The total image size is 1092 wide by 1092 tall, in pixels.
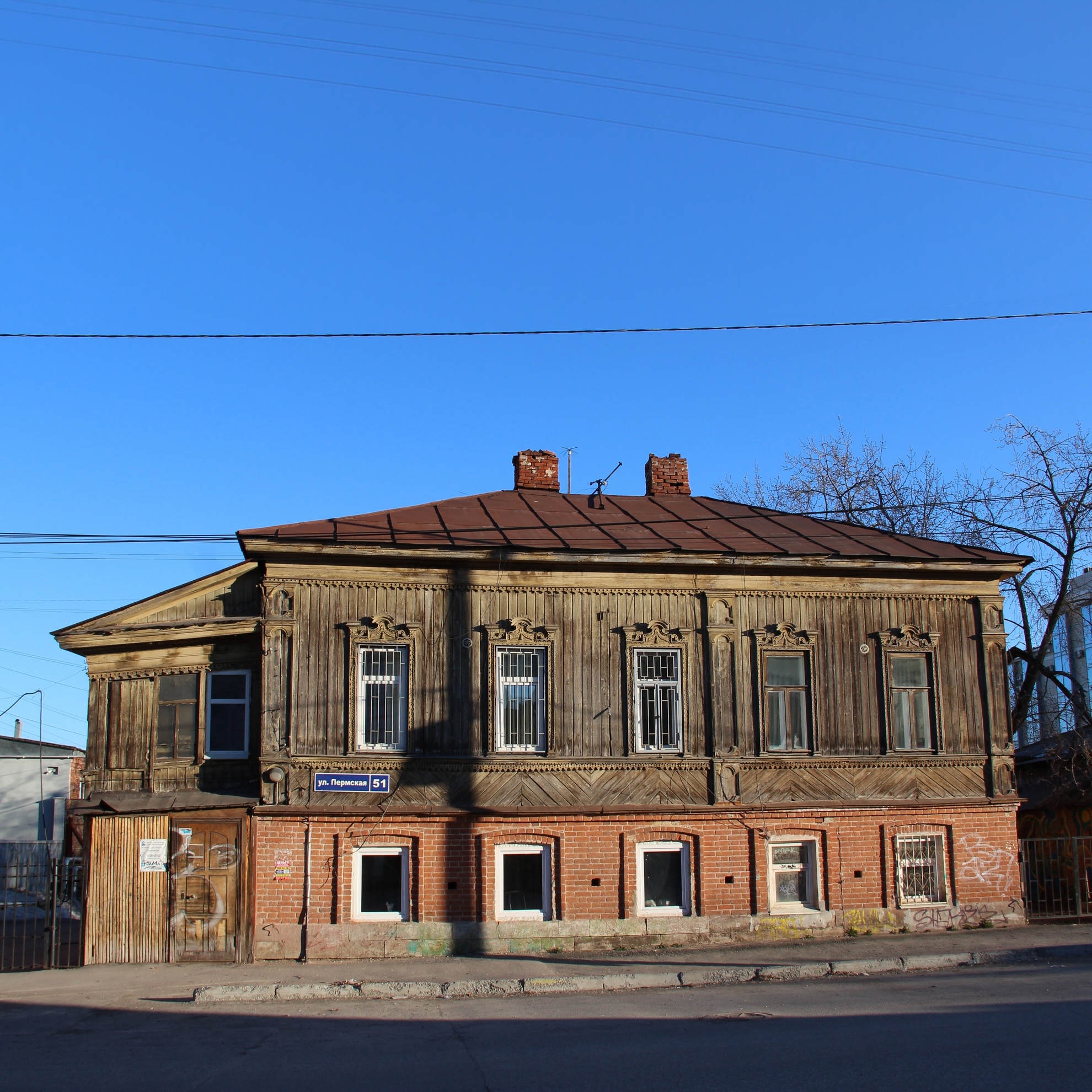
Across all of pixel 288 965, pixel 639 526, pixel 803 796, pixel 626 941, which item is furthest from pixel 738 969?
pixel 639 526

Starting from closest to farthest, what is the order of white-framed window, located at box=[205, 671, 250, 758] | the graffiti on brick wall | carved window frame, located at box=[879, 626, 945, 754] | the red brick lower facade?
1. the red brick lower facade
2. white-framed window, located at box=[205, 671, 250, 758]
3. the graffiti on brick wall
4. carved window frame, located at box=[879, 626, 945, 754]

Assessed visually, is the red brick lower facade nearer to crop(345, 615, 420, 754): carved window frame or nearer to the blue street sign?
the blue street sign

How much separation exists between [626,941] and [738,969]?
283 cm

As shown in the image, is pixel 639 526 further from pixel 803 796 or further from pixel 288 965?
pixel 288 965

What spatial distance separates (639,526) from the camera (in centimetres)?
1984

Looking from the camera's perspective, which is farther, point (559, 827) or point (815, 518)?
point (815, 518)

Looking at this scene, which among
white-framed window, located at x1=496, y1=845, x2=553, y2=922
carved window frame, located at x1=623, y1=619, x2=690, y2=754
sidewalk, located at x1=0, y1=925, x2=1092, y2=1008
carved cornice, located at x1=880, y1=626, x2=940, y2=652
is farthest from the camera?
carved cornice, located at x1=880, y1=626, x2=940, y2=652

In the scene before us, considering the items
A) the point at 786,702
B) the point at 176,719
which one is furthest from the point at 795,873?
the point at 176,719

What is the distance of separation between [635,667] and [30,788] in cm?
2298

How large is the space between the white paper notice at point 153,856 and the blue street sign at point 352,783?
2.41 metres

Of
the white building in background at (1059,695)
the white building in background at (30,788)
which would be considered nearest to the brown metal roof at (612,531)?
the white building in background at (1059,695)

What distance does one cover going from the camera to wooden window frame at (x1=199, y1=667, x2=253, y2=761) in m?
17.0

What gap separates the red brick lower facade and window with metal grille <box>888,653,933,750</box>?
119 cm

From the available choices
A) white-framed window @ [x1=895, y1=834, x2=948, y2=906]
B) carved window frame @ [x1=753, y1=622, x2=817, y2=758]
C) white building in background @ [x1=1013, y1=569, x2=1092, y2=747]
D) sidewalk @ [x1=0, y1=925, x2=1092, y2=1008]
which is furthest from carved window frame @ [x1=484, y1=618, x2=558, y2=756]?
white building in background @ [x1=1013, y1=569, x2=1092, y2=747]
